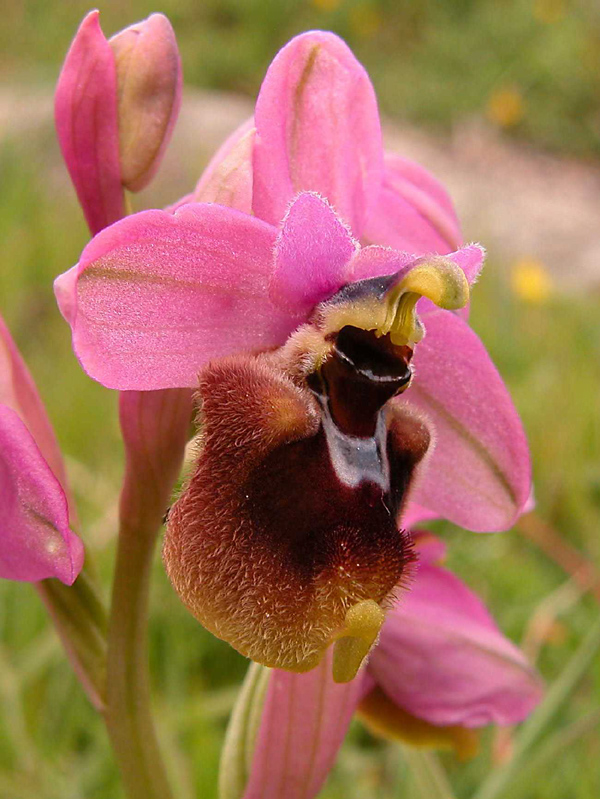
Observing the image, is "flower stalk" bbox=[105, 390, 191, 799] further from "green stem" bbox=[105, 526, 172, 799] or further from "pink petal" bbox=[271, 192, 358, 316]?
"pink petal" bbox=[271, 192, 358, 316]

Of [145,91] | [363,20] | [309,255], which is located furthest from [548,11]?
[309,255]

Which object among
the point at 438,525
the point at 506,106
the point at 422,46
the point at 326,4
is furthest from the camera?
the point at 422,46

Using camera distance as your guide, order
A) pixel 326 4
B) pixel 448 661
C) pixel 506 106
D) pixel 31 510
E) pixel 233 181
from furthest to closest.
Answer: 1. pixel 326 4
2. pixel 506 106
3. pixel 448 661
4. pixel 233 181
5. pixel 31 510

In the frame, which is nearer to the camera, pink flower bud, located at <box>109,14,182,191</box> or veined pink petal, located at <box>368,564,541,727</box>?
pink flower bud, located at <box>109,14,182,191</box>

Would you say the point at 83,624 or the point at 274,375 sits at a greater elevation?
the point at 274,375

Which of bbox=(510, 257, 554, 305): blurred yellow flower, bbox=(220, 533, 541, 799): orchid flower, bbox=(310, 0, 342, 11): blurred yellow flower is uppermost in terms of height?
bbox=(220, 533, 541, 799): orchid flower

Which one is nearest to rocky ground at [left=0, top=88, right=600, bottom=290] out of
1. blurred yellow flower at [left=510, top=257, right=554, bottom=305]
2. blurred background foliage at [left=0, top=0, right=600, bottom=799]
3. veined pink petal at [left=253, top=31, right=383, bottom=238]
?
blurred background foliage at [left=0, top=0, right=600, bottom=799]

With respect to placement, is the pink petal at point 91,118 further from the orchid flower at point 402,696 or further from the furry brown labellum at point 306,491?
the orchid flower at point 402,696

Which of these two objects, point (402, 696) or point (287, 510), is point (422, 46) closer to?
point (402, 696)

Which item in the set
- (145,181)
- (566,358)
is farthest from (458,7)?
(145,181)
